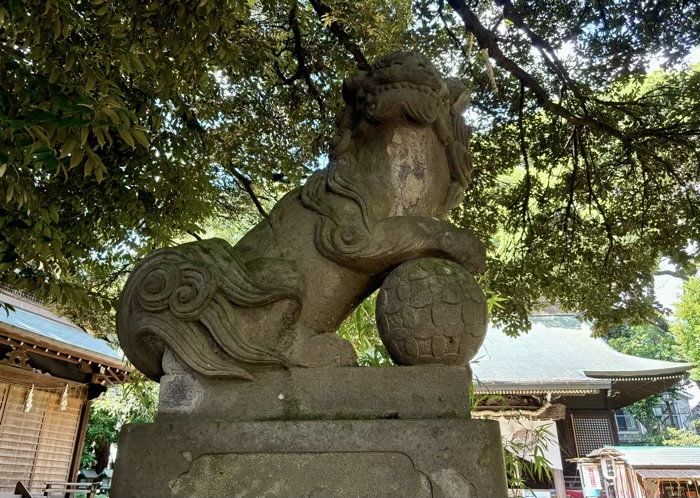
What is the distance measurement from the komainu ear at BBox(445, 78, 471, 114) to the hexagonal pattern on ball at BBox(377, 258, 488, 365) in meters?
0.95

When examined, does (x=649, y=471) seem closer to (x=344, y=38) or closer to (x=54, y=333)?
(x=344, y=38)

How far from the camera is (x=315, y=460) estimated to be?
5.10 ft

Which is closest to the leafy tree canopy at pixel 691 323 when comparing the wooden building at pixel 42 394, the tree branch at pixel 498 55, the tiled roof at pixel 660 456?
the tiled roof at pixel 660 456

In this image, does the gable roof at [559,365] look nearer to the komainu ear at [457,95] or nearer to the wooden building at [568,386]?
the wooden building at [568,386]

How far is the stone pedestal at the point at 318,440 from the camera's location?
1.52 metres

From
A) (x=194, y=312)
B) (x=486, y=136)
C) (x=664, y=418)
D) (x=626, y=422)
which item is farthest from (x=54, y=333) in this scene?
(x=664, y=418)

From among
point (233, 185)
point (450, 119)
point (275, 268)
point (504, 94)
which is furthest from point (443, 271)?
point (233, 185)

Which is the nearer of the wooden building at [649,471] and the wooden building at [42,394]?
the wooden building at [42,394]

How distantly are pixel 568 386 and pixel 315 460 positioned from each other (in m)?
10.1

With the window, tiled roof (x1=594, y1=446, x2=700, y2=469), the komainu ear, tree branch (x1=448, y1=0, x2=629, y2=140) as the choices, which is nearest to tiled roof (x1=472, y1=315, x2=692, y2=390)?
tiled roof (x1=594, y1=446, x2=700, y2=469)

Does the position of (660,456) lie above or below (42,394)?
below

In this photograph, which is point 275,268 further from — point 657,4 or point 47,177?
point 657,4

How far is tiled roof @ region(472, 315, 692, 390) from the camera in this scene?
10.6 metres

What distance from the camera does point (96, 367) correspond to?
8258mm
